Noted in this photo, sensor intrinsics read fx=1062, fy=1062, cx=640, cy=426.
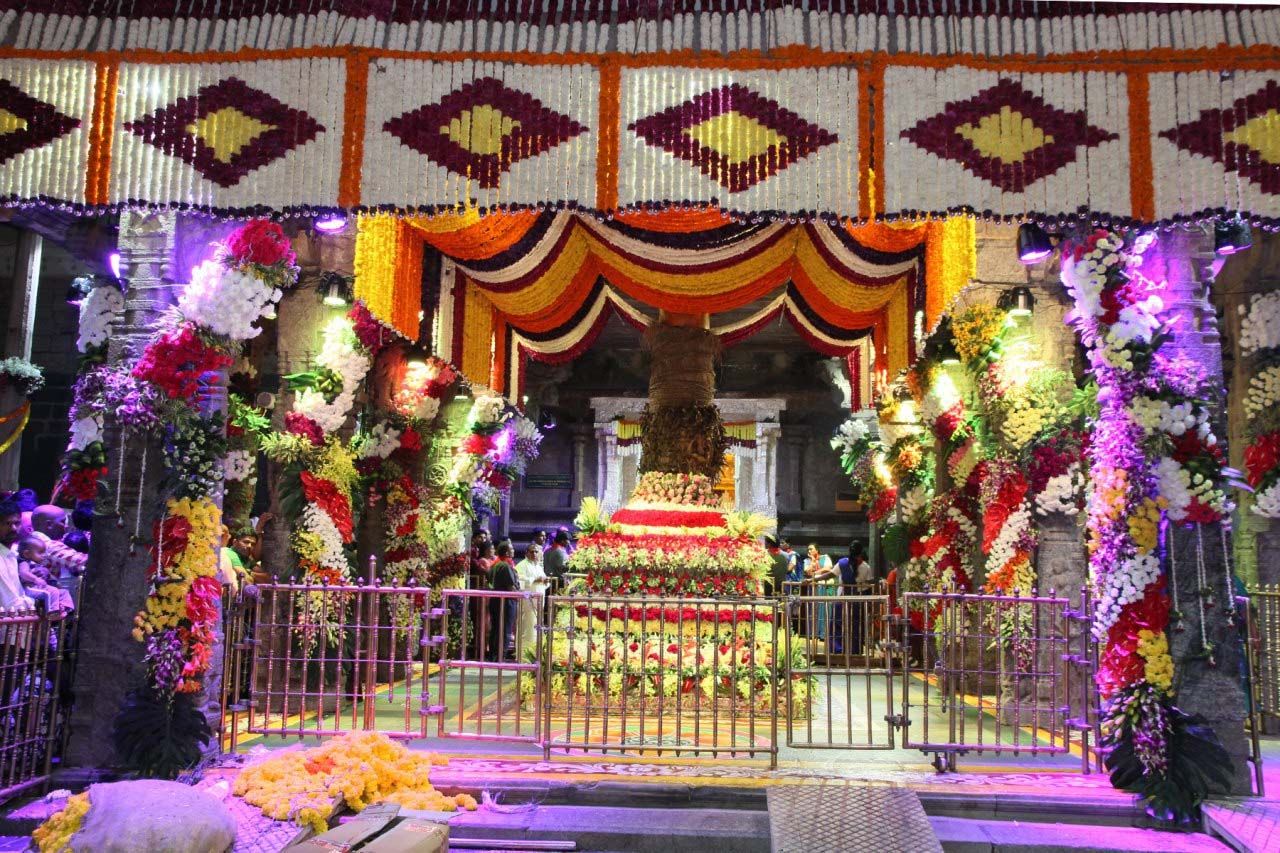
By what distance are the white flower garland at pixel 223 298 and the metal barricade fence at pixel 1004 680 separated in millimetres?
4683

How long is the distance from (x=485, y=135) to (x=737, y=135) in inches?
59.2

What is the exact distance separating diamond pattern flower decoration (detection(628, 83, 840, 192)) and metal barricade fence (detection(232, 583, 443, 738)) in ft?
10.9

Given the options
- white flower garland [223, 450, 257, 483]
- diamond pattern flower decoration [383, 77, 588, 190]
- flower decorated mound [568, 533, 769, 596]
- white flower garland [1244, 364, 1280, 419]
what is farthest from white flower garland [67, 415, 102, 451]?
white flower garland [1244, 364, 1280, 419]

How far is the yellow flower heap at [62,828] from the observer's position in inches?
191

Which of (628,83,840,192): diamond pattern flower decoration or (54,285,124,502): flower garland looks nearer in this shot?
(628,83,840,192): diamond pattern flower decoration

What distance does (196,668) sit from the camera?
6422 mm

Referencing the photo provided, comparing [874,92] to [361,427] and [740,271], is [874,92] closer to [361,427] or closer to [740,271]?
[740,271]

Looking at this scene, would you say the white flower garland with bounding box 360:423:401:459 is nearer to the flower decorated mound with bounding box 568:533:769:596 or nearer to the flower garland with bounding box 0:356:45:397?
the flower decorated mound with bounding box 568:533:769:596

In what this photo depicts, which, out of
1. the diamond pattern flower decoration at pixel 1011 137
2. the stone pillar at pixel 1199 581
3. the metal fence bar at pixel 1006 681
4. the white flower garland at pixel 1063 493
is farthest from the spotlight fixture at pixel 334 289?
the stone pillar at pixel 1199 581

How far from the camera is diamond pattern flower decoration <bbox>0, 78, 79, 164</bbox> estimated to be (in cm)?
638

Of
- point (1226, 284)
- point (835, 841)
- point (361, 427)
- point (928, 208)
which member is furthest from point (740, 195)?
point (1226, 284)

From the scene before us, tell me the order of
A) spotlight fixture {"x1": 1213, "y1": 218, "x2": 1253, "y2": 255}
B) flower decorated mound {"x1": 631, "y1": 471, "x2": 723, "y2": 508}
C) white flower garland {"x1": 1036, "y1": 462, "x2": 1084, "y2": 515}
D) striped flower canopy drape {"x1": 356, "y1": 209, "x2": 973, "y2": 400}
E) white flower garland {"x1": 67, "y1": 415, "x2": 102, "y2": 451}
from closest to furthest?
spotlight fixture {"x1": 1213, "y1": 218, "x2": 1253, "y2": 255} → striped flower canopy drape {"x1": 356, "y1": 209, "x2": 973, "y2": 400} → white flower garland {"x1": 1036, "y1": 462, "x2": 1084, "y2": 515} → white flower garland {"x1": 67, "y1": 415, "x2": 102, "y2": 451} → flower decorated mound {"x1": 631, "y1": 471, "x2": 723, "y2": 508}

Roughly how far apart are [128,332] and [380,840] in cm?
373

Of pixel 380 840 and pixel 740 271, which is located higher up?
pixel 740 271
